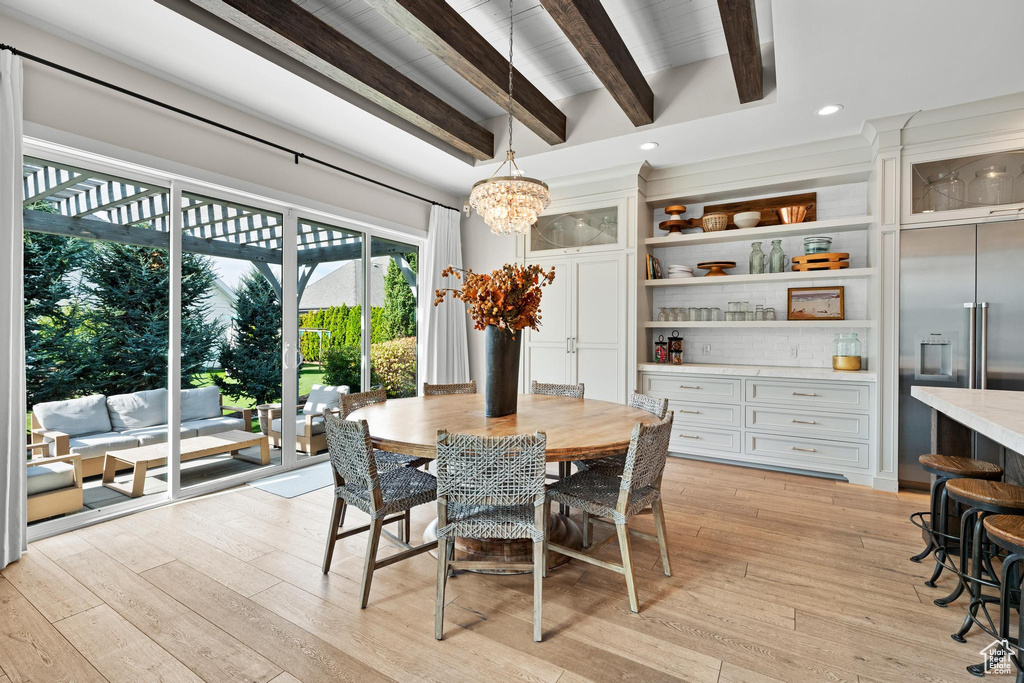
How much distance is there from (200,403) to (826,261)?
4988mm

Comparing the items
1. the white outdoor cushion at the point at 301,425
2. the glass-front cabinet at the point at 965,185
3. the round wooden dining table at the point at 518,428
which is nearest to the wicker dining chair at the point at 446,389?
the round wooden dining table at the point at 518,428

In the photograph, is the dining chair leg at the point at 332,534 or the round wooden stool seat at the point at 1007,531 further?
the dining chair leg at the point at 332,534

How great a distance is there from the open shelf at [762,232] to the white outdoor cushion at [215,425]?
3843 mm

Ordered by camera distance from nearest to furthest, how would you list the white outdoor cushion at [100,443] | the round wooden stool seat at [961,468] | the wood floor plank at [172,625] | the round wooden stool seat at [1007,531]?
the round wooden stool seat at [1007,531] → the wood floor plank at [172,625] → the round wooden stool seat at [961,468] → the white outdoor cushion at [100,443]

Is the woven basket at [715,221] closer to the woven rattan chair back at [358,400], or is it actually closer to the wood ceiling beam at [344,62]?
the wood ceiling beam at [344,62]

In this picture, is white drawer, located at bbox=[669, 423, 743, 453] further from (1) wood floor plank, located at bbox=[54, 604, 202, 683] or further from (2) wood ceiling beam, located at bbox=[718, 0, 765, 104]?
(1) wood floor plank, located at bbox=[54, 604, 202, 683]

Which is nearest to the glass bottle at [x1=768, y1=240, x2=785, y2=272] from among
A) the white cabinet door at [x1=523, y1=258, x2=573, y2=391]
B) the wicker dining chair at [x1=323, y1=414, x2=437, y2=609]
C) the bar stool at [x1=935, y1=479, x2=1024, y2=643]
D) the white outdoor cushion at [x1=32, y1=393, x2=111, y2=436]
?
the white cabinet door at [x1=523, y1=258, x2=573, y2=391]

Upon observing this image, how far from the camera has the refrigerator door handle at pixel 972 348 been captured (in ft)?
10.6

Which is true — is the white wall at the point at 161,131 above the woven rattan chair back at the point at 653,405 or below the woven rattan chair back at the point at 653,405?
above

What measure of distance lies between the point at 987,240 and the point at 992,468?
1.98m

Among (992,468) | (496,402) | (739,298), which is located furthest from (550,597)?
(739,298)

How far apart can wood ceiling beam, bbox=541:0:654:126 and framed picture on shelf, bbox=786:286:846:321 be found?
6.97 ft

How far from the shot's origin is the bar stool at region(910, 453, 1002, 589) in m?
2.13

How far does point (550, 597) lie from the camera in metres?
2.12
